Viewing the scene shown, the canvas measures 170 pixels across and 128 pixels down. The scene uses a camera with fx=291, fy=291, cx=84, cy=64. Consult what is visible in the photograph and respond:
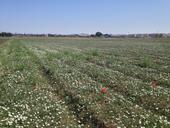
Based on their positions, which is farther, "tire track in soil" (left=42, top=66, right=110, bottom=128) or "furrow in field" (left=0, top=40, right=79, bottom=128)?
"tire track in soil" (left=42, top=66, right=110, bottom=128)

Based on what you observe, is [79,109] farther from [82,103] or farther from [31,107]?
[31,107]

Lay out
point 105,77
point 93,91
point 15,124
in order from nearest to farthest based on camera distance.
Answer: point 15,124 < point 93,91 < point 105,77

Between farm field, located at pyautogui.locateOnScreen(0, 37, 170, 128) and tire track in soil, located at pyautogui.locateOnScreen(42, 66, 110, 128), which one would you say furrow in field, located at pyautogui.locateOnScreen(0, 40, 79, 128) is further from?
tire track in soil, located at pyautogui.locateOnScreen(42, 66, 110, 128)

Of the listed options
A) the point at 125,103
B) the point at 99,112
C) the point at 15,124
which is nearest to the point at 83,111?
the point at 99,112

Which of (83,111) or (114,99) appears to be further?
(114,99)

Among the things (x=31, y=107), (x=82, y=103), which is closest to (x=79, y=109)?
(x=82, y=103)

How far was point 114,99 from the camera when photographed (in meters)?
13.3

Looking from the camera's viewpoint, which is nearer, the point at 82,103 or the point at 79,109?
the point at 79,109

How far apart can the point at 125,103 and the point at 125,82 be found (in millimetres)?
4672

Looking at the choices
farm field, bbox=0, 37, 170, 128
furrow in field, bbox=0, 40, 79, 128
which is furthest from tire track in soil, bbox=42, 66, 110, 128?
furrow in field, bbox=0, 40, 79, 128

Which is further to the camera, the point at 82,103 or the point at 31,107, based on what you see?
the point at 82,103

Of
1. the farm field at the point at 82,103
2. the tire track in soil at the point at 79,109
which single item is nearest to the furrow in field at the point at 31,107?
the farm field at the point at 82,103

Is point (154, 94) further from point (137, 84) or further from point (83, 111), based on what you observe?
point (83, 111)

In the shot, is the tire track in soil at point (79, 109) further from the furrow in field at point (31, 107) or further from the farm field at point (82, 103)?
the furrow in field at point (31, 107)
